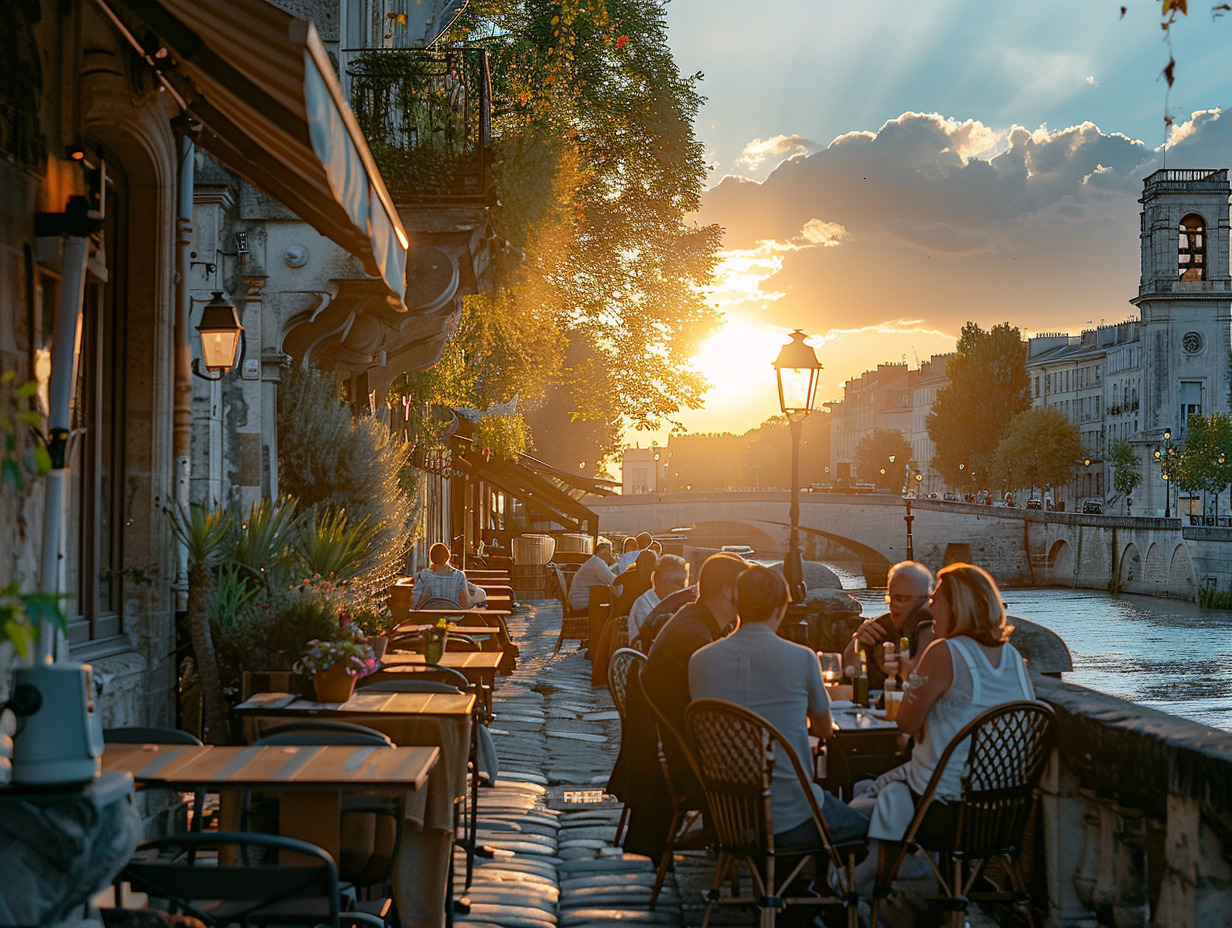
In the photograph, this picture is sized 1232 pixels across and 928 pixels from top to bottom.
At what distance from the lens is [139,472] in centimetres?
573

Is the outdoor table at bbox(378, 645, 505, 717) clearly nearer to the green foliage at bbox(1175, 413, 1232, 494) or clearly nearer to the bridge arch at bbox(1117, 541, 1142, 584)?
the bridge arch at bbox(1117, 541, 1142, 584)

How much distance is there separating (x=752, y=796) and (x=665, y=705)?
2.66 ft

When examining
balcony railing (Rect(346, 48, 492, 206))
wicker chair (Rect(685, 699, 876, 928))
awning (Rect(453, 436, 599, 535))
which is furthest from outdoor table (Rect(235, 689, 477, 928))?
awning (Rect(453, 436, 599, 535))

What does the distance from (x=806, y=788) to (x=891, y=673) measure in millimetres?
1554

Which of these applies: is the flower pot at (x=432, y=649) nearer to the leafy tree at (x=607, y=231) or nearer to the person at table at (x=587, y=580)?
the person at table at (x=587, y=580)

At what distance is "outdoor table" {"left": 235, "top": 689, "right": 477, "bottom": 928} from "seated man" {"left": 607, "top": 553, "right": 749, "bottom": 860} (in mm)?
765

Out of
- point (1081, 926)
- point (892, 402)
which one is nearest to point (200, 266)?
point (1081, 926)

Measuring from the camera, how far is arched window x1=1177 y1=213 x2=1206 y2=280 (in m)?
65.1

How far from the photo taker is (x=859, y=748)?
495cm

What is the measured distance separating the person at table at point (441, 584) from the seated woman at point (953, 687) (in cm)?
754

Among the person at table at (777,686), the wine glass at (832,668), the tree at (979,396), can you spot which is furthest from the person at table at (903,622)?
the tree at (979,396)

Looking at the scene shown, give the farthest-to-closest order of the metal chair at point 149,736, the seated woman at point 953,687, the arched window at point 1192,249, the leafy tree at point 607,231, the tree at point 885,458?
1. the tree at point 885,458
2. the arched window at point 1192,249
3. the leafy tree at point 607,231
4. the seated woman at point 953,687
5. the metal chair at point 149,736

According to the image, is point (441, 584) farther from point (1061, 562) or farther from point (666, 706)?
point (1061, 562)

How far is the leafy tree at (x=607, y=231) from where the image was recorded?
17.4 m
